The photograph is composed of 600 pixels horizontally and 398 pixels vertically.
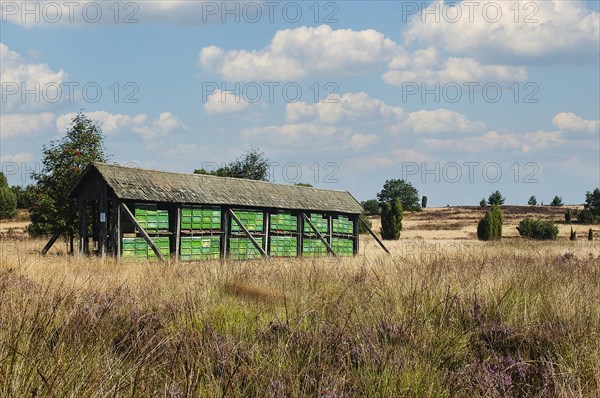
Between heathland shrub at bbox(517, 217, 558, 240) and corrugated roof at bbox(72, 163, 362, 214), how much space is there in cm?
2504

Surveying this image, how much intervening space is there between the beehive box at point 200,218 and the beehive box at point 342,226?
24.2 ft

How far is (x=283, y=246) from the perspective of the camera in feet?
86.8

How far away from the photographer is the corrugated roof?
2102 centimetres

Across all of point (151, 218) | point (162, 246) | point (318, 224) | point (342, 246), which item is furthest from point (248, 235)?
point (342, 246)

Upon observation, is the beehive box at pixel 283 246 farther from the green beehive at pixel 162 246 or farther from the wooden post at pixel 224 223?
the green beehive at pixel 162 246

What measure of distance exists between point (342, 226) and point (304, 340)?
24.2 m

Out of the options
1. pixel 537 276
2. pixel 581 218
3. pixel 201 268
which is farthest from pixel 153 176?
pixel 581 218

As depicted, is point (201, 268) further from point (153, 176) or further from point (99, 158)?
point (99, 158)

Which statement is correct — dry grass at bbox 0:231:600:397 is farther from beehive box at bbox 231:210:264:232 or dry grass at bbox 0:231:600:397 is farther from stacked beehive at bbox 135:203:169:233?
beehive box at bbox 231:210:264:232

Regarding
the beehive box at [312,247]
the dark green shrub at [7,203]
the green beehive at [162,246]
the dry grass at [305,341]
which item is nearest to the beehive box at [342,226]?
the beehive box at [312,247]

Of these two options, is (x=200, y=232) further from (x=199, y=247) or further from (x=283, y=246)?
(x=283, y=246)

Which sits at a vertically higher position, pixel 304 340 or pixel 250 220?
pixel 250 220

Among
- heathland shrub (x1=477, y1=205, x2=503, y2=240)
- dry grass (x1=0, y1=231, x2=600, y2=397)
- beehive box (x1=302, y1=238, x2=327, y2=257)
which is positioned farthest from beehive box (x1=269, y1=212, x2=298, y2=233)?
heathland shrub (x1=477, y1=205, x2=503, y2=240)

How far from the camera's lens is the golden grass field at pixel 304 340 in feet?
15.8
